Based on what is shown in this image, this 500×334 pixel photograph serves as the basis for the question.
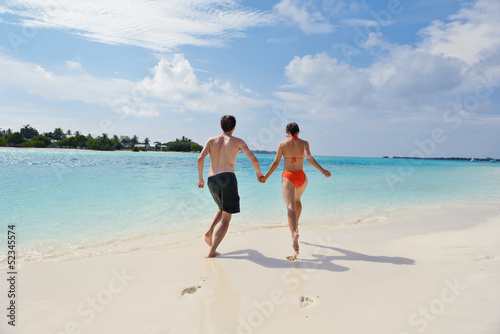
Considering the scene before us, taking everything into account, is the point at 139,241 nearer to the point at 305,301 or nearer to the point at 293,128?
the point at 293,128

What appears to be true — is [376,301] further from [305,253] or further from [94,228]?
[94,228]

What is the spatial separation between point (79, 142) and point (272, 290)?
486 ft

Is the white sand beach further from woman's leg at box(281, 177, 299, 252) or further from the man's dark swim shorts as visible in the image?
the man's dark swim shorts

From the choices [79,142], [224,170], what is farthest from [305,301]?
[79,142]

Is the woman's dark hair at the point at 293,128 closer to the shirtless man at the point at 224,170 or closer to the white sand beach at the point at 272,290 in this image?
the shirtless man at the point at 224,170

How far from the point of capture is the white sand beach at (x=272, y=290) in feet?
8.89

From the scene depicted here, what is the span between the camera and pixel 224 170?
4.57 meters

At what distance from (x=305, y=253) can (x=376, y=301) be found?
6.02 feet

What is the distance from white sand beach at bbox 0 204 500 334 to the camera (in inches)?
107

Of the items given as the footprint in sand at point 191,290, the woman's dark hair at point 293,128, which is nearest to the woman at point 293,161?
the woman's dark hair at point 293,128

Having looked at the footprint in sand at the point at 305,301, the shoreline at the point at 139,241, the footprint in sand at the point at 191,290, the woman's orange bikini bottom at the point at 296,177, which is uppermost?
the woman's orange bikini bottom at the point at 296,177

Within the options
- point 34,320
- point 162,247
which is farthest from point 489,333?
point 162,247

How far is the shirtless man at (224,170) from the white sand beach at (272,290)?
64 cm

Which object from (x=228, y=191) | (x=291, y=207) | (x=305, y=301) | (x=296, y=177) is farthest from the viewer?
(x=296, y=177)
